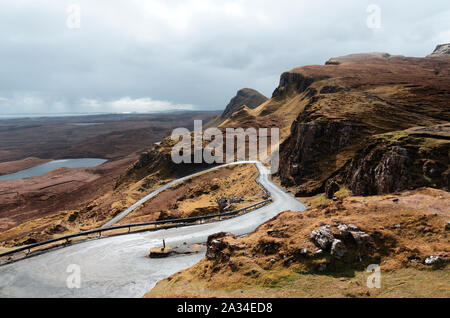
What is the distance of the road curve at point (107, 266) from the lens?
18.3 metres

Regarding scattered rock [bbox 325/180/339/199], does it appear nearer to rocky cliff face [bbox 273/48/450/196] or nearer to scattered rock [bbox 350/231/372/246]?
rocky cliff face [bbox 273/48/450/196]

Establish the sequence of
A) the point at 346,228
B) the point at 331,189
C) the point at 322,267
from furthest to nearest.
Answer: the point at 331,189 < the point at 346,228 < the point at 322,267

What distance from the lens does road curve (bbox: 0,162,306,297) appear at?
59.9 ft

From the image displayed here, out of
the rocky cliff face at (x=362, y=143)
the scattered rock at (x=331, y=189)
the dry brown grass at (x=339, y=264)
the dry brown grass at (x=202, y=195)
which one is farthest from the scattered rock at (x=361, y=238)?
the dry brown grass at (x=202, y=195)

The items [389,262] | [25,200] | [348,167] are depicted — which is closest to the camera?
[389,262]

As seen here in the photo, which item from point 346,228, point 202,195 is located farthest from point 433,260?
point 202,195

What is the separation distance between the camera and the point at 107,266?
22359 mm

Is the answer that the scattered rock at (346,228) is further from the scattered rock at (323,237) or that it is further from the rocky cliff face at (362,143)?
the rocky cliff face at (362,143)

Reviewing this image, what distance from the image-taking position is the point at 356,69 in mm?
163500

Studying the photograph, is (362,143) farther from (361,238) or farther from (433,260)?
(433,260)

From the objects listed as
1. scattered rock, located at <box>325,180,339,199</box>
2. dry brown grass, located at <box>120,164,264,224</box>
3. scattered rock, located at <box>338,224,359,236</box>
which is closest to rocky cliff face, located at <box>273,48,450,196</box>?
scattered rock, located at <box>325,180,339,199</box>
